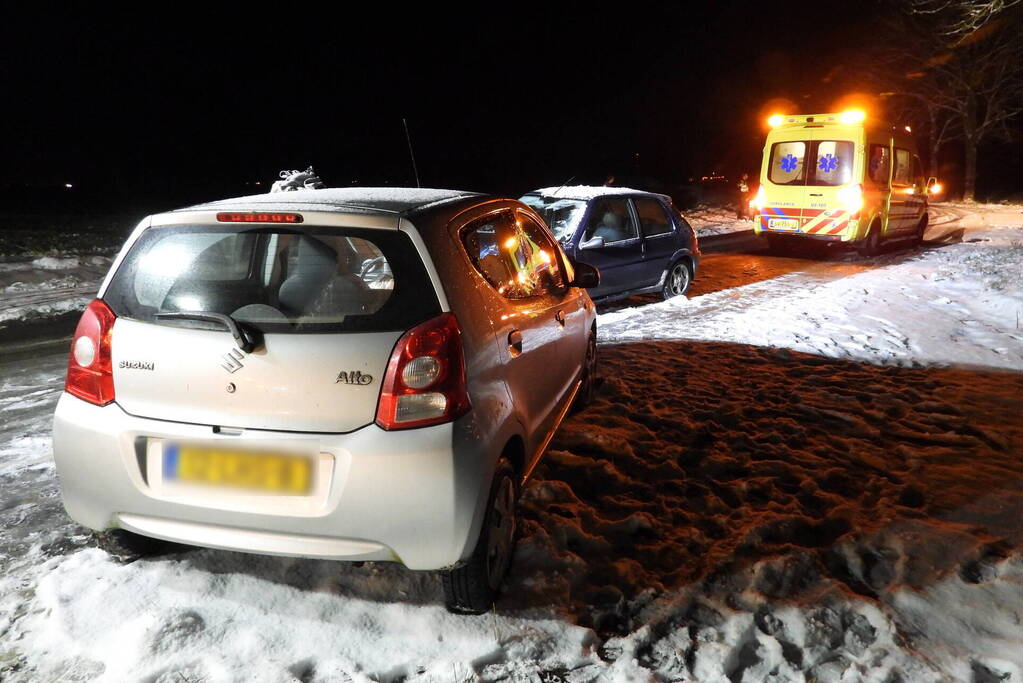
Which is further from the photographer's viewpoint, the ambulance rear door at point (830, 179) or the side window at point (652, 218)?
the ambulance rear door at point (830, 179)

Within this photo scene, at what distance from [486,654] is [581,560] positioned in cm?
75

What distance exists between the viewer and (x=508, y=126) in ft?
185

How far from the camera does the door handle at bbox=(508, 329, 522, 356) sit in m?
3.13

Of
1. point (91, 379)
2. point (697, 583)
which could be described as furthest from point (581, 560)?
point (91, 379)

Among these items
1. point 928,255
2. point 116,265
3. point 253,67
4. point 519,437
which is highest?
point 253,67

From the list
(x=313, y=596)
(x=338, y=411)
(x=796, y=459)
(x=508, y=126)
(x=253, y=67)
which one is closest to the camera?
(x=338, y=411)

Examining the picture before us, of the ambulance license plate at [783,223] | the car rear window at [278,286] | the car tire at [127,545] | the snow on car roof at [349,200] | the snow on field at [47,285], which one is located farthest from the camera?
the ambulance license plate at [783,223]

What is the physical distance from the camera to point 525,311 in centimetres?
344

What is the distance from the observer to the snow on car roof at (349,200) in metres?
2.85

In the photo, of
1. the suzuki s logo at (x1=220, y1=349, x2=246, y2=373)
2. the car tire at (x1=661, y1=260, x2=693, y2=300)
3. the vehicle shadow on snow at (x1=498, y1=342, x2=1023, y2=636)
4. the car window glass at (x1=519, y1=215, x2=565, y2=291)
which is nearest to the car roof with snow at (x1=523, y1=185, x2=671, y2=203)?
the car tire at (x1=661, y1=260, x2=693, y2=300)

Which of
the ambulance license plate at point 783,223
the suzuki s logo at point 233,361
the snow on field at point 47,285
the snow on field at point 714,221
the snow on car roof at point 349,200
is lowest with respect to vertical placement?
the snow on field at point 714,221

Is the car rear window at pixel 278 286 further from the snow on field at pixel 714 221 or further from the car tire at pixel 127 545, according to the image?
the snow on field at pixel 714 221

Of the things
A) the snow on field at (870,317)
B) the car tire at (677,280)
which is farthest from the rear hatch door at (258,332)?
the car tire at (677,280)

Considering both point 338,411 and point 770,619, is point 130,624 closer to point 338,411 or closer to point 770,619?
point 338,411
